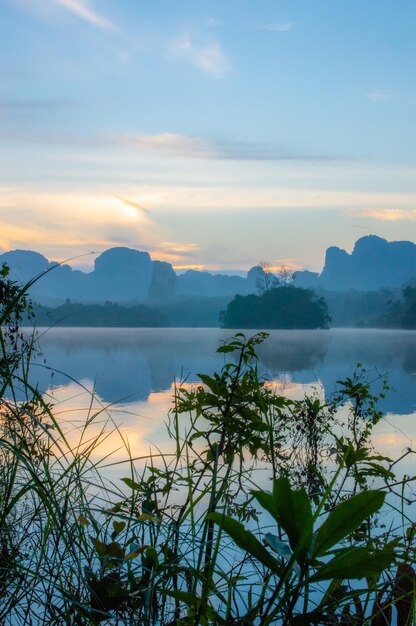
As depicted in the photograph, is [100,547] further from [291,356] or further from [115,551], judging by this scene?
[291,356]

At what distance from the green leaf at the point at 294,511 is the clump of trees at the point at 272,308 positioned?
70192 millimetres

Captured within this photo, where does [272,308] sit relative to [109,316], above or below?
above

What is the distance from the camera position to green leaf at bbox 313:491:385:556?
865 mm

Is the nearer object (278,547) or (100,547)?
(278,547)

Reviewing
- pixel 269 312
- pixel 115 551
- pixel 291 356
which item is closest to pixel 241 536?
pixel 115 551

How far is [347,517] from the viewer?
87 cm

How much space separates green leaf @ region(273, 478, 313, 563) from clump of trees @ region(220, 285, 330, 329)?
2763 inches

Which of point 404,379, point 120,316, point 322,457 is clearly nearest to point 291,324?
point 120,316

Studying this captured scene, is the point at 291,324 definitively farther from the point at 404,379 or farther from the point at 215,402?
the point at 215,402

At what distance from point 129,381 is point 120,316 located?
80.0 m

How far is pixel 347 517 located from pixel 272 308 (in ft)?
239

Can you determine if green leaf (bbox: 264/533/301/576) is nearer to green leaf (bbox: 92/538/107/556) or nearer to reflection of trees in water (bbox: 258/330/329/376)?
green leaf (bbox: 92/538/107/556)

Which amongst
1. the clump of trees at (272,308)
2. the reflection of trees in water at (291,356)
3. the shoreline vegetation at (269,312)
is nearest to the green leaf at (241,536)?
the reflection of trees in water at (291,356)

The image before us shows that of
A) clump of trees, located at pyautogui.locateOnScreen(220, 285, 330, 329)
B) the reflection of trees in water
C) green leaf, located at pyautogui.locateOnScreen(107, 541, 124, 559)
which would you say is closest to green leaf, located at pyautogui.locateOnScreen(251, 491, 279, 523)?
green leaf, located at pyautogui.locateOnScreen(107, 541, 124, 559)
